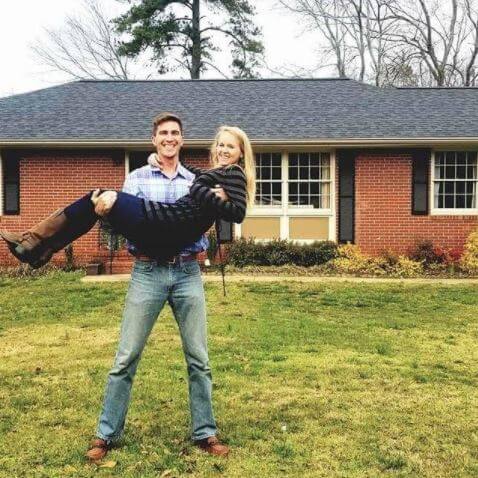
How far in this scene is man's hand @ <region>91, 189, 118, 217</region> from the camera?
10.4 feet

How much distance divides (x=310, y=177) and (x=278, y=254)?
2.04m

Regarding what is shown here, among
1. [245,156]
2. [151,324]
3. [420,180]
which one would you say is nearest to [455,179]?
[420,180]

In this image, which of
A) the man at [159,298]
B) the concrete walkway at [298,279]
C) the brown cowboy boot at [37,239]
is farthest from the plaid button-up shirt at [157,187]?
the concrete walkway at [298,279]

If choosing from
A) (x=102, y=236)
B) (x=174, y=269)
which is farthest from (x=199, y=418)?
(x=102, y=236)

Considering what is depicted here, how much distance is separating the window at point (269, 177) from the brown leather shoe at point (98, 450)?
10669mm

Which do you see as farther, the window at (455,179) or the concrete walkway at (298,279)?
the window at (455,179)

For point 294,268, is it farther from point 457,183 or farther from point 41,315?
point 41,315

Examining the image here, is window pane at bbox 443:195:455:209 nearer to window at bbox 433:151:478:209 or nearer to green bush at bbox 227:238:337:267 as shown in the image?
A: window at bbox 433:151:478:209

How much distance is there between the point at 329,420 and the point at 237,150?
1979 mm

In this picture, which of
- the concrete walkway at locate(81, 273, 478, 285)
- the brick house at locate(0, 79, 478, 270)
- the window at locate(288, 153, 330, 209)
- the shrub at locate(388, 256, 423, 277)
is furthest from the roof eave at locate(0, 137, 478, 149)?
the concrete walkway at locate(81, 273, 478, 285)

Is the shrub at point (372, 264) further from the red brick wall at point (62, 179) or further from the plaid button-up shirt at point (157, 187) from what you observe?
the plaid button-up shirt at point (157, 187)

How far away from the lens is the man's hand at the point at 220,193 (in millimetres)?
3302

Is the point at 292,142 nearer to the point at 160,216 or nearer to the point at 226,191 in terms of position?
the point at 226,191

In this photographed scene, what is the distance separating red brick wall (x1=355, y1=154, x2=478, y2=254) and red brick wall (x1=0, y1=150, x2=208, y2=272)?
142 inches
